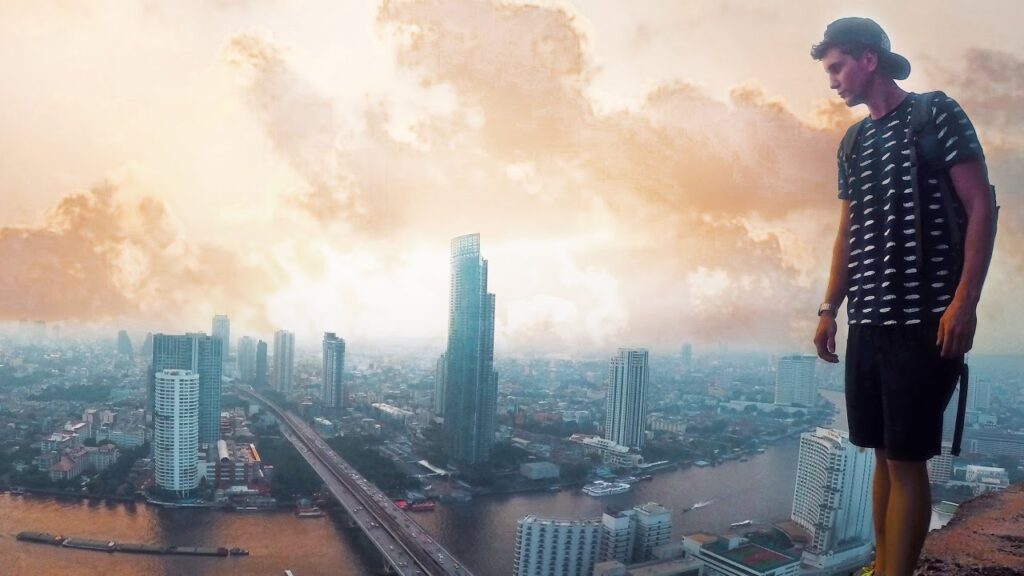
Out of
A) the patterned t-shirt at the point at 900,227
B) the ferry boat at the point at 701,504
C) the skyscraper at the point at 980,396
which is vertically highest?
the patterned t-shirt at the point at 900,227

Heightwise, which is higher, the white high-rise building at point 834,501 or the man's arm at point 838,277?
the man's arm at point 838,277

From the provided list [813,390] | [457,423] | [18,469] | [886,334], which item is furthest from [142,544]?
[813,390]

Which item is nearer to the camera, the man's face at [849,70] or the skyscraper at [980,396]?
the man's face at [849,70]

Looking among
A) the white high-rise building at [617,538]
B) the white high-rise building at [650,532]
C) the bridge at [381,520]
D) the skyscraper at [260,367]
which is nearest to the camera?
the white high-rise building at [617,538]

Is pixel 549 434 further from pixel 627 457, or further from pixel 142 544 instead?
pixel 142 544

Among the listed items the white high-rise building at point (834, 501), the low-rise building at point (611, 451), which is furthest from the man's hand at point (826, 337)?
the low-rise building at point (611, 451)

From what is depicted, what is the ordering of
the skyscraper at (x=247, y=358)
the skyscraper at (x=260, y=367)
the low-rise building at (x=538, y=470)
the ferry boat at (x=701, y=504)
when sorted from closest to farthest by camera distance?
the ferry boat at (x=701, y=504) < the low-rise building at (x=538, y=470) < the skyscraper at (x=260, y=367) < the skyscraper at (x=247, y=358)

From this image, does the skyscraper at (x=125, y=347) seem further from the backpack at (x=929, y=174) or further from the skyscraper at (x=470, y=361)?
the backpack at (x=929, y=174)
